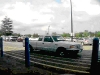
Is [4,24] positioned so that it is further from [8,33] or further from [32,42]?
[32,42]

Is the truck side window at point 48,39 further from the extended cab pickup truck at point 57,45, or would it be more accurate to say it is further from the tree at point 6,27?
the tree at point 6,27

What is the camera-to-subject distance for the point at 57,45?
13914mm

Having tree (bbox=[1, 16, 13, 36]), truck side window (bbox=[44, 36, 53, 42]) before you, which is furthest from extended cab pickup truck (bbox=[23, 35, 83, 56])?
tree (bbox=[1, 16, 13, 36])

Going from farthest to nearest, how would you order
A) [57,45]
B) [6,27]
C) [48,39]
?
[6,27] < [48,39] < [57,45]

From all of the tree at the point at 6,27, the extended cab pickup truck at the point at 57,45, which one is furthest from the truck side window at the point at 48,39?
the tree at the point at 6,27

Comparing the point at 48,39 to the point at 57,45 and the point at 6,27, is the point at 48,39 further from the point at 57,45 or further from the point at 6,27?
the point at 6,27

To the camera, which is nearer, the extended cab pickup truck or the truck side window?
the extended cab pickup truck

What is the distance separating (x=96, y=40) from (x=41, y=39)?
33.7 feet

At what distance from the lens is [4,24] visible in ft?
392

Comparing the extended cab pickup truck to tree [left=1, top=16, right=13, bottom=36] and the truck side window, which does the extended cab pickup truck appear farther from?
tree [left=1, top=16, right=13, bottom=36]

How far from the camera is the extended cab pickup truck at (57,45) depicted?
13.3 meters

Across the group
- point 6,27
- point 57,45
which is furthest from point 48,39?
point 6,27

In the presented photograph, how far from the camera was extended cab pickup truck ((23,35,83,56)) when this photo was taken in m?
13.3

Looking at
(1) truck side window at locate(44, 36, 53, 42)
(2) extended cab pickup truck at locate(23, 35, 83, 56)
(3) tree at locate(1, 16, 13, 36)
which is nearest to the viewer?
(2) extended cab pickup truck at locate(23, 35, 83, 56)
